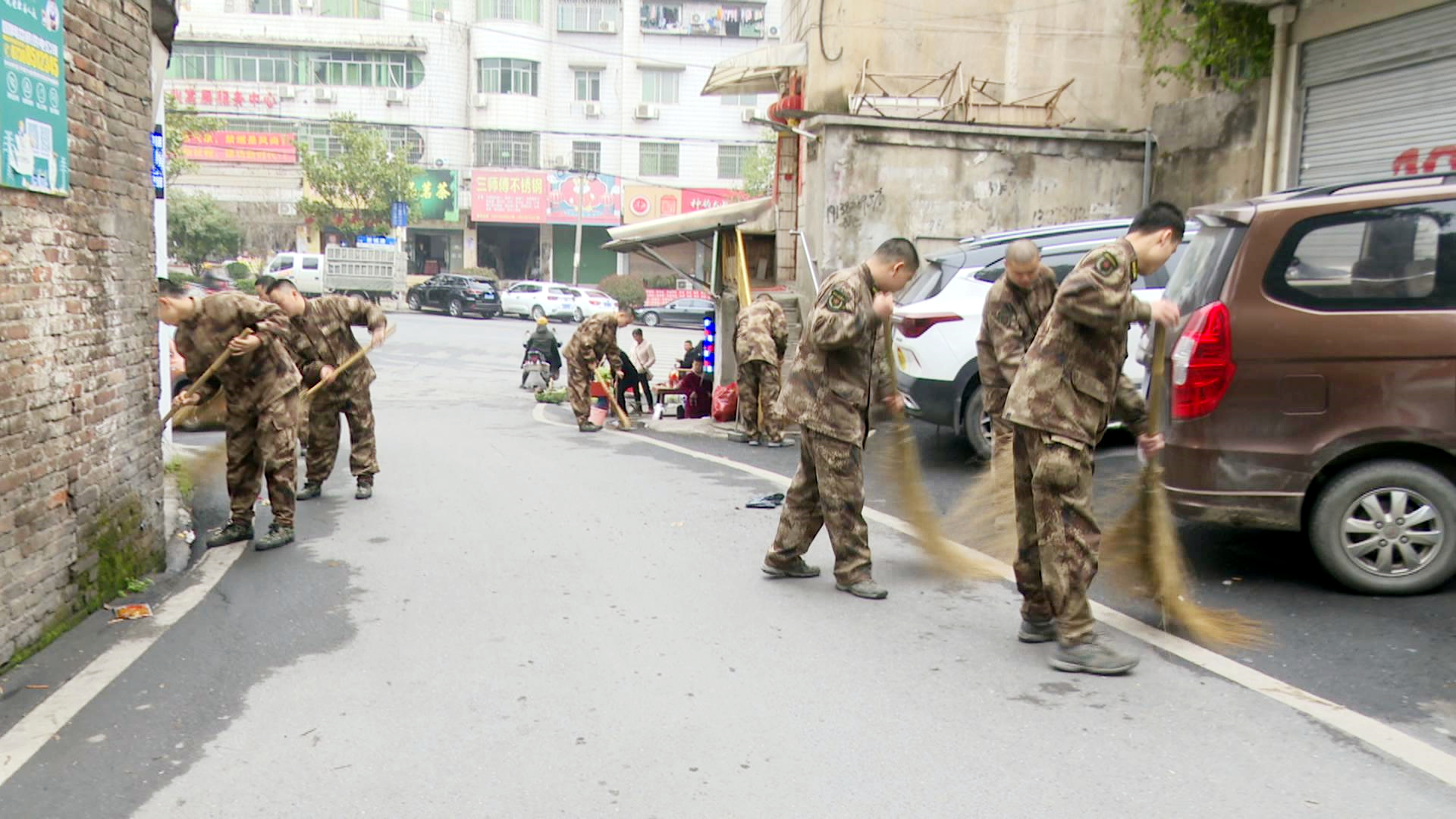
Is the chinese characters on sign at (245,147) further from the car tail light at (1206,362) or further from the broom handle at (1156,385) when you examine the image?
the broom handle at (1156,385)

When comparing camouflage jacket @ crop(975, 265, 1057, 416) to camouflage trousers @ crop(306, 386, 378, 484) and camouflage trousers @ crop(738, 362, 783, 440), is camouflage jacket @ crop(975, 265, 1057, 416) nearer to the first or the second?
camouflage trousers @ crop(306, 386, 378, 484)

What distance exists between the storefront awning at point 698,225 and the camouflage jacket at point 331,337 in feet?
21.7

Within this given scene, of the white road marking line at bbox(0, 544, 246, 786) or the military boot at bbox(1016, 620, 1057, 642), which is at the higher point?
the military boot at bbox(1016, 620, 1057, 642)

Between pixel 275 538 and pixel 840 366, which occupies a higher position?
pixel 840 366

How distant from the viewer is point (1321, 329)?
201 inches

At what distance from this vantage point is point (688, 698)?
13.9ft

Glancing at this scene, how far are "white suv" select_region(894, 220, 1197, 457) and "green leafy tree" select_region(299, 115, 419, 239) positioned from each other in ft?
114

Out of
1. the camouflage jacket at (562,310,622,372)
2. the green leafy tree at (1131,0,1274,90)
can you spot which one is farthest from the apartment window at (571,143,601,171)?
the green leafy tree at (1131,0,1274,90)

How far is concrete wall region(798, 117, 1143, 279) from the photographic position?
12578mm

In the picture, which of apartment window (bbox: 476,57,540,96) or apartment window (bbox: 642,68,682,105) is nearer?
apartment window (bbox: 476,57,540,96)

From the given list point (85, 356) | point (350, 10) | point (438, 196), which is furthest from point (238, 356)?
point (350, 10)

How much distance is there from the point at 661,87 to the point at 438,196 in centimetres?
976

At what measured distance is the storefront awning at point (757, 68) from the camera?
14328mm

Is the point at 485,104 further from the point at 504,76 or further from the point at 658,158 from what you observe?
the point at 658,158
